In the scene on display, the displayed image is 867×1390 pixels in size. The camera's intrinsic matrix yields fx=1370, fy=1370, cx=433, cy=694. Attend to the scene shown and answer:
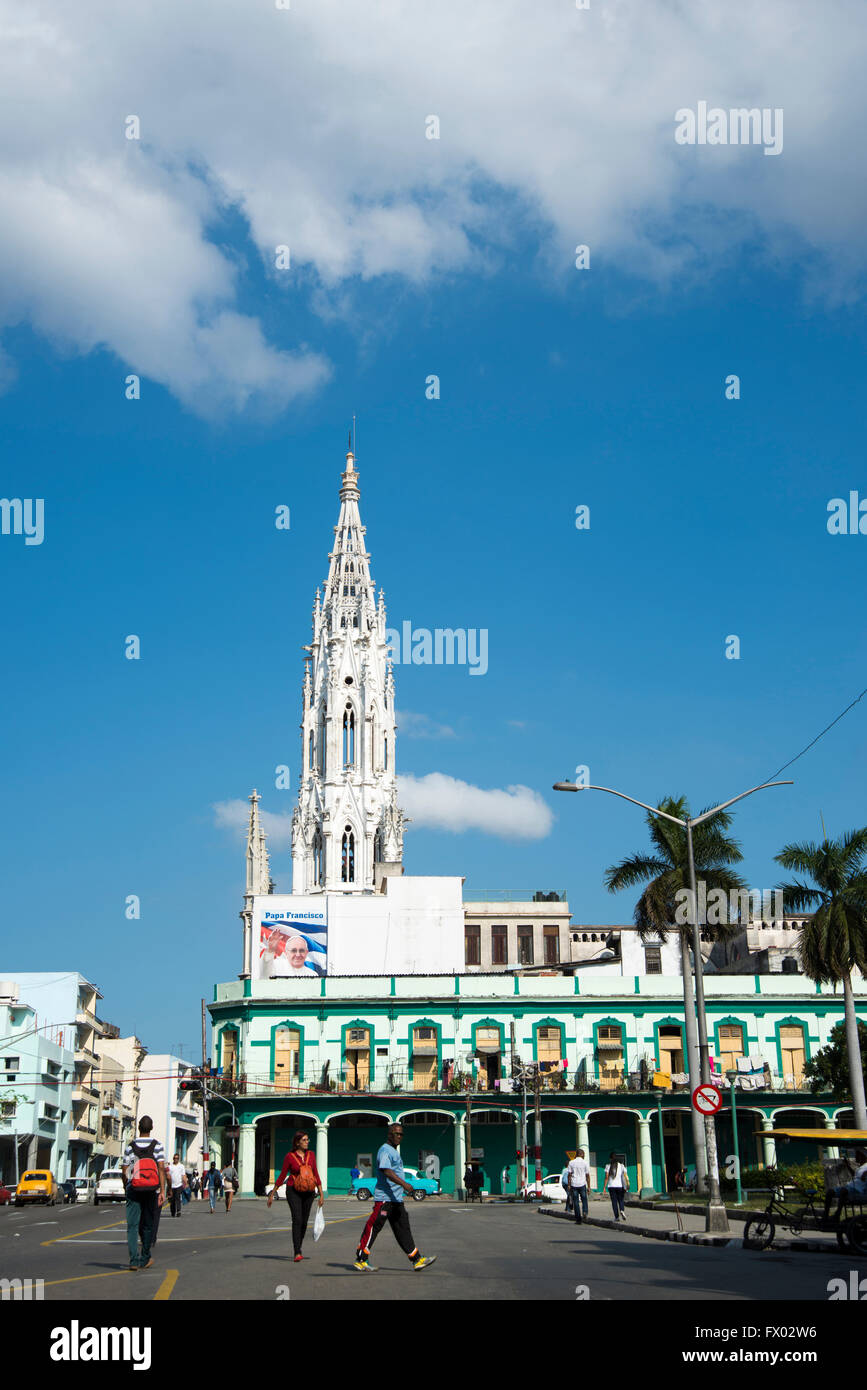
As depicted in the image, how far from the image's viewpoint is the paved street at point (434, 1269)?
1321cm

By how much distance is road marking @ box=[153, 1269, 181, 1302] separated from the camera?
12.8 metres

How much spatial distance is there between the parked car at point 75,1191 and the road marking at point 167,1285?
5189 centimetres

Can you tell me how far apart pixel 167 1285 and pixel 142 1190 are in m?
1.47

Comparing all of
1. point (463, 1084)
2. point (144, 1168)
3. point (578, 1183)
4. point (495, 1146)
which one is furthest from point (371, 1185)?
point (144, 1168)

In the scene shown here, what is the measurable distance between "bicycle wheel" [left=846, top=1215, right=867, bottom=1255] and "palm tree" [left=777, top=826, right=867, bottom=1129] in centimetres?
2627

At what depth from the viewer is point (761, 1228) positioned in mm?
20734

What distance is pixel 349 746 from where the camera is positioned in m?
108

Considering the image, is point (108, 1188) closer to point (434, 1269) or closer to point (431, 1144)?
point (431, 1144)

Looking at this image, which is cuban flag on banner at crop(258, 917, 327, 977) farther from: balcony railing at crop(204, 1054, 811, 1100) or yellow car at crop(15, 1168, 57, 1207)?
yellow car at crop(15, 1168, 57, 1207)

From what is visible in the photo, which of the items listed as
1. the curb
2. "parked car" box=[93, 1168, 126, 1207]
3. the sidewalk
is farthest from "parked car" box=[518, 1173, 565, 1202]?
the curb

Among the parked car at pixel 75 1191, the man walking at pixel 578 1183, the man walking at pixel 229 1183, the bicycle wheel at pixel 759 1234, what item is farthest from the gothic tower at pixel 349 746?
the bicycle wheel at pixel 759 1234
